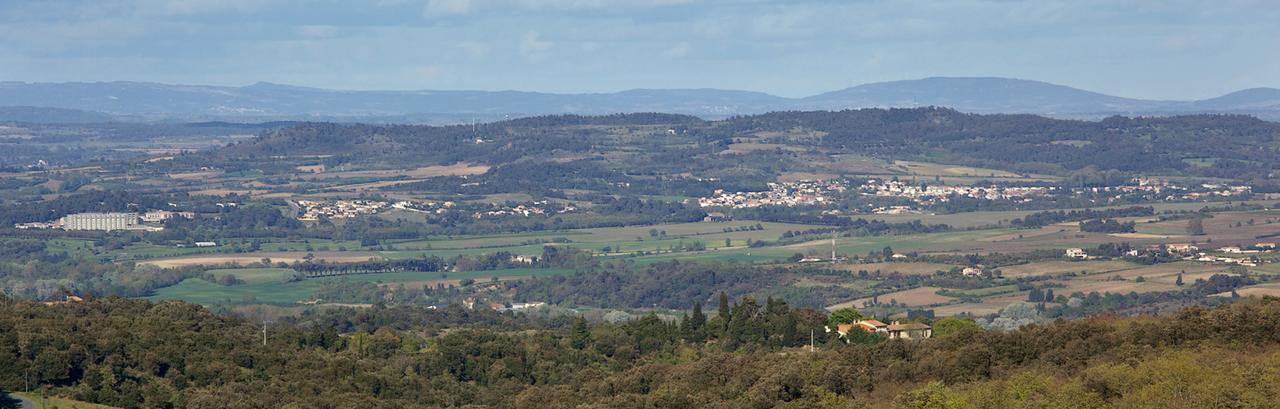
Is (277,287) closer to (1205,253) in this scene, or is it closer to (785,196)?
(1205,253)

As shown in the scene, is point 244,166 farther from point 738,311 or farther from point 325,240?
point 738,311

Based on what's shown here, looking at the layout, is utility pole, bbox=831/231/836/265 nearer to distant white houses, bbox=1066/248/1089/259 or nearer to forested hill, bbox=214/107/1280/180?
distant white houses, bbox=1066/248/1089/259

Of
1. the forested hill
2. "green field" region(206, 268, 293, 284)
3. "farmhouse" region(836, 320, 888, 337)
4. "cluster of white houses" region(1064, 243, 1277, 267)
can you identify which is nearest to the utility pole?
"cluster of white houses" region(1064, 243, 1277, 267)

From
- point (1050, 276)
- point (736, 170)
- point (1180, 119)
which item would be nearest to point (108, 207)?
point (736, 170)

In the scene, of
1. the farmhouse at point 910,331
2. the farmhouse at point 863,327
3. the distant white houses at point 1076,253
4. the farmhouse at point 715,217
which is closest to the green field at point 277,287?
the distant white houses at point 1076,253

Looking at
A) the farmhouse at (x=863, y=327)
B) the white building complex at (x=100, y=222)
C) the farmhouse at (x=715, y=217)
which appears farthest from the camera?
the farmhouse at (x=715, y=217)

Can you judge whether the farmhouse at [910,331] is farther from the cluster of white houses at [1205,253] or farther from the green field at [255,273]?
the green field at [255,273]
